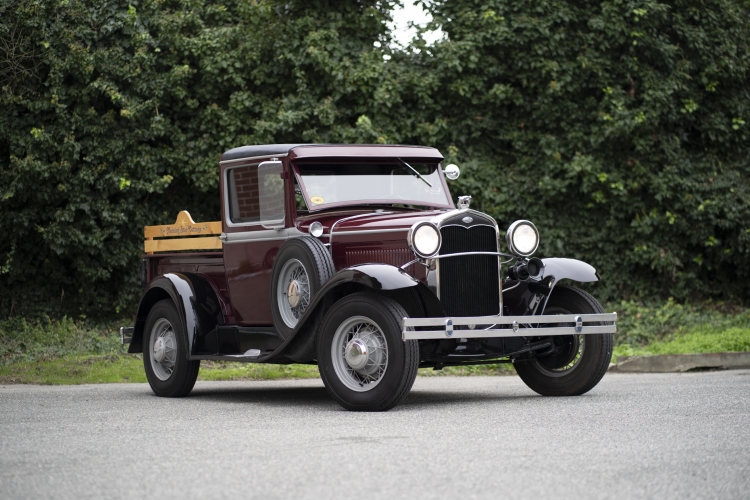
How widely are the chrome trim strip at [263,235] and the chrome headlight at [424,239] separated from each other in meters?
1.34

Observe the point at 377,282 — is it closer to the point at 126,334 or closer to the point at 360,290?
the point at 360,290

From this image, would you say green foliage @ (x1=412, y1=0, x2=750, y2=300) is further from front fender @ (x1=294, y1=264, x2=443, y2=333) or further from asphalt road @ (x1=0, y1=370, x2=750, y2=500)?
front fender @ (x1=294, y1=264, x2=443, y2=333)

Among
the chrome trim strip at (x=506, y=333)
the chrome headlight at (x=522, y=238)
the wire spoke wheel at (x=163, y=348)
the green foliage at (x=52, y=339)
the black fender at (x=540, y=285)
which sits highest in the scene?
the chrome headlight at (x=522, y=238)

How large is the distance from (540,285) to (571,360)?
0.74m

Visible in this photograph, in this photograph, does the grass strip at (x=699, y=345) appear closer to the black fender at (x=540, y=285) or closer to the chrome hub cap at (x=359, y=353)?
the black fender at (x=540, y=285)

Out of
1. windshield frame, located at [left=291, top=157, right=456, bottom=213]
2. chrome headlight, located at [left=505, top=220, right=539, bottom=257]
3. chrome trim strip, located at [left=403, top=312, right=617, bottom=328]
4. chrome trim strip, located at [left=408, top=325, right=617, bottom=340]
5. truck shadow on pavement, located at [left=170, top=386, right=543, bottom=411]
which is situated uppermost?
windshield frame, located at [left=291, top=157, right=456, bottom=213]

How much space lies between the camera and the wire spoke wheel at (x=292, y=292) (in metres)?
8.51

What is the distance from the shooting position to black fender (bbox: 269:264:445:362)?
7570mm

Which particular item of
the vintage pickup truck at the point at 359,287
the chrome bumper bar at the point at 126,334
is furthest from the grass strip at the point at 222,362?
the vintage pickup truck at the point at 359,287

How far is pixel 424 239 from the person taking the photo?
26.1 ft

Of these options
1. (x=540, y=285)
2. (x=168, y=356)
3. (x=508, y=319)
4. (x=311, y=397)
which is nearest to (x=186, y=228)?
(x=168, y=356)

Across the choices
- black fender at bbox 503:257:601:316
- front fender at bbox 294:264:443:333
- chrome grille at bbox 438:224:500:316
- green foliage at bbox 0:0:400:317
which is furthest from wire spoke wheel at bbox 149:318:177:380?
green foliage at bbox 0:0:400:317

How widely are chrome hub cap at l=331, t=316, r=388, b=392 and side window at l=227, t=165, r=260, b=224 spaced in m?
2.02

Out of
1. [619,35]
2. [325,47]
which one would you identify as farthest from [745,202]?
[325,47]
